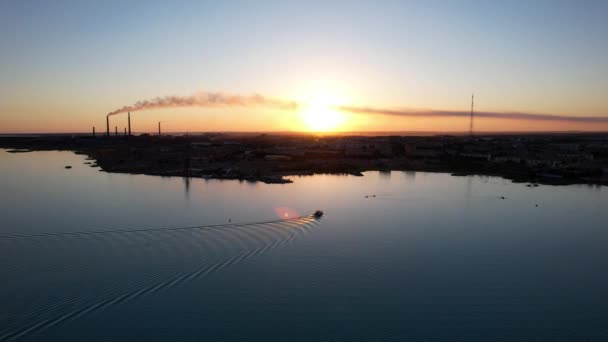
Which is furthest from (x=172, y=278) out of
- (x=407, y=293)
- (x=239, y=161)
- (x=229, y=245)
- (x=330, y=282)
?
(x=239, y=161)

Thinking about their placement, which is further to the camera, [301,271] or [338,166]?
[338,166]

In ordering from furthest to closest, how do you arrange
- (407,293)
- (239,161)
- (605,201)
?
(239,161) < (605,201) < (407,293)

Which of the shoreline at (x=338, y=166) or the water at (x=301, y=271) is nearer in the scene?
the water at (x=301, y=271)

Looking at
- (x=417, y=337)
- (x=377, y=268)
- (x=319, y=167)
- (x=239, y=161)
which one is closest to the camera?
(x=417, y=337)

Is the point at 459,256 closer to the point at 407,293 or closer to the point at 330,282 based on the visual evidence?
the point at 407,293

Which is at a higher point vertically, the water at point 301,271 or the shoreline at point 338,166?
the shoreline at point 338,166

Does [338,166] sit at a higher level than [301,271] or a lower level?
higher

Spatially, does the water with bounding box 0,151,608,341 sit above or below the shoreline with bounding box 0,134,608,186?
below

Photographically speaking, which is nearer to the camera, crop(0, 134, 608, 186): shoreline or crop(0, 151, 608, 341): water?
crop(0, 151, 608, 341): water
